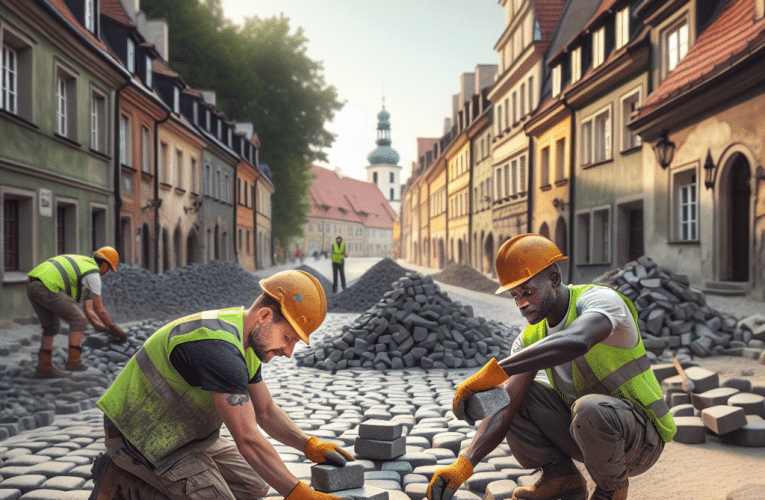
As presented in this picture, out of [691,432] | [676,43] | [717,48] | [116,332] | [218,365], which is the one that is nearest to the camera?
[218,365]

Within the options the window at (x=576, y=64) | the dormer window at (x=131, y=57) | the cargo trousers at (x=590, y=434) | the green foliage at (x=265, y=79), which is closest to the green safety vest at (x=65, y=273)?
the cargo trousers at (x=590, y=434)

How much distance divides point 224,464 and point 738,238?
1095cm

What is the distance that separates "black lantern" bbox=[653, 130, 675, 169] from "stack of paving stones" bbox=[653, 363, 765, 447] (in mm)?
7899

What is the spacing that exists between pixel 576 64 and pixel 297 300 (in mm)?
19174

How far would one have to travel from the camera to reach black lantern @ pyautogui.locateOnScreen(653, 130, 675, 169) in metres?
13.4

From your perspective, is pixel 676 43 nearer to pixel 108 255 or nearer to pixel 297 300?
pixel 108 255

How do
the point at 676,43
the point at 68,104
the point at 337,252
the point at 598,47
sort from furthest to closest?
Result: the point at 337,252, the point at 598,47, the point at 68,104, the point at 676,43

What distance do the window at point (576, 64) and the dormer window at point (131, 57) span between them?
12927mm

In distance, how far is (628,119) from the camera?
16953mm

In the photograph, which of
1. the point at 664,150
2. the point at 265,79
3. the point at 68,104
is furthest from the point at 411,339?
the point at 265,79

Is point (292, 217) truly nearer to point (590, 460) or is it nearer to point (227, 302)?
point (227, 302)

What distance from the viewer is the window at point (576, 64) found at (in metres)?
19.9

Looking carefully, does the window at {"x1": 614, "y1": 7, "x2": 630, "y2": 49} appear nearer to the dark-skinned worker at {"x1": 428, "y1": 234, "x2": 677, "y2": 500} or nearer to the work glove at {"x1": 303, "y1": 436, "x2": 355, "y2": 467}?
the dark-skinned worker at {"x1": 428, "y1": 234, "x2": 677, "y2": 500}

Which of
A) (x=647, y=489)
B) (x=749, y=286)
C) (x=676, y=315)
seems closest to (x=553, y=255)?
(x=647, y=489)
